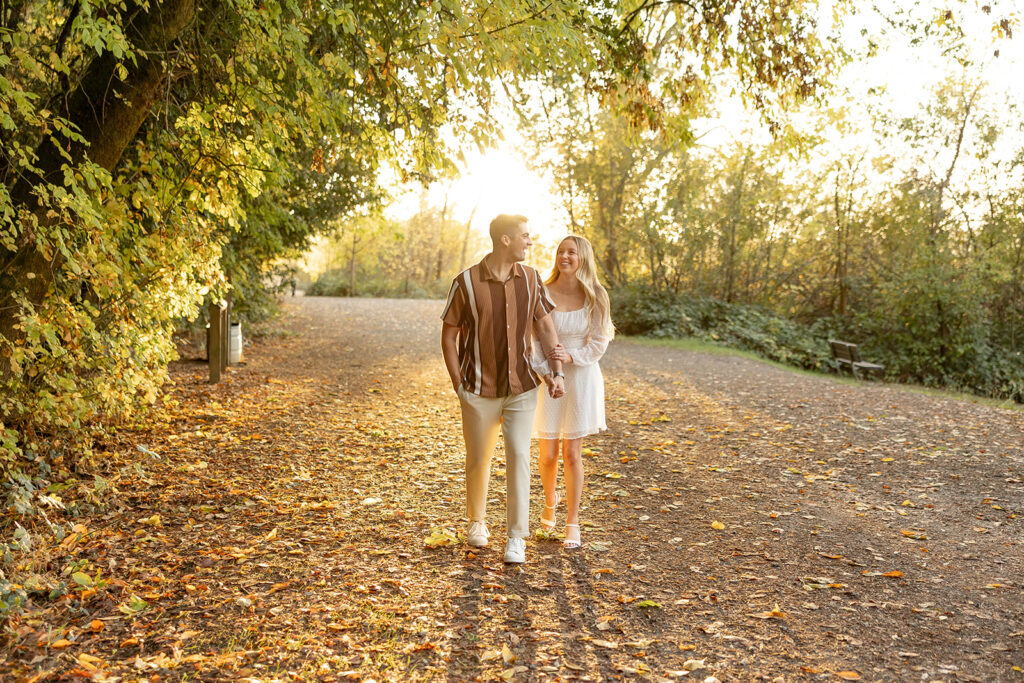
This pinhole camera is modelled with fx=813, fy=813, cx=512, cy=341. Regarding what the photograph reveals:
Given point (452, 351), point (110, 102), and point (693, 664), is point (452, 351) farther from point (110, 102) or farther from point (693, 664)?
point (110, 102)

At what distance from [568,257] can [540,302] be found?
0.41 metres

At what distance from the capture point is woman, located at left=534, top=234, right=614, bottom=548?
5012 mm

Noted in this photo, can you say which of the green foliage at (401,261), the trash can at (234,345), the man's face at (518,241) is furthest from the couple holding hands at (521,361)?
the green foliage at (401,261)

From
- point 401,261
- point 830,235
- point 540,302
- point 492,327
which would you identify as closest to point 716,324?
point 830,235

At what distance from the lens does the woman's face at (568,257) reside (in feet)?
16.4

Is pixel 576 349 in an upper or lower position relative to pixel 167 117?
lower

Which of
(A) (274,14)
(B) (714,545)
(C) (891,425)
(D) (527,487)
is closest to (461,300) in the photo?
(D) (527,487)

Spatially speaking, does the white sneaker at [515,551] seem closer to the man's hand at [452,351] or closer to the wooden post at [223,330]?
the man's hand at [452,351]

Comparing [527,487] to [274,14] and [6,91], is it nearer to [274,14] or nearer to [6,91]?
[6,91]

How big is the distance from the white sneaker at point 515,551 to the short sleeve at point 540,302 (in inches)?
Result: 52.6

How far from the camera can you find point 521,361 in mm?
4668

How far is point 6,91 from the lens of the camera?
4.28 metres

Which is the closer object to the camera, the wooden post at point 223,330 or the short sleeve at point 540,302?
the short sleeve at point 540,302

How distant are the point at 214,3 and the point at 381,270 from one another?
103 ft
